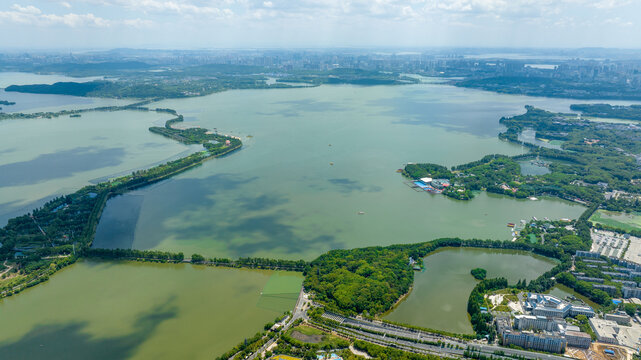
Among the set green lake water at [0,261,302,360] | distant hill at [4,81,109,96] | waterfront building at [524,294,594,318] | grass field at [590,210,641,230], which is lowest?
green lake water at [0,261,302,360]

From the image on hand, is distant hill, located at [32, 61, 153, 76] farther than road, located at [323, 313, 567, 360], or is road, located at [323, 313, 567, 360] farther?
distant hill, located at [32, 61, 153, 76]

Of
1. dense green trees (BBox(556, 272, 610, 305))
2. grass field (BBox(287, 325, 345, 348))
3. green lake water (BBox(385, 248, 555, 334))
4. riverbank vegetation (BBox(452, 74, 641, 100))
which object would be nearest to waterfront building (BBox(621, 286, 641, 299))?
dense green trees (BBox(556, 272, 610, 305))

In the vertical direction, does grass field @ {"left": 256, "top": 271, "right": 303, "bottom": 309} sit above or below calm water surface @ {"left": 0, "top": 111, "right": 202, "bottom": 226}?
below

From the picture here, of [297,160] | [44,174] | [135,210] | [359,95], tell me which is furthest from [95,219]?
[359,95]

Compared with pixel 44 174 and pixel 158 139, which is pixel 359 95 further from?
pixel 44 174

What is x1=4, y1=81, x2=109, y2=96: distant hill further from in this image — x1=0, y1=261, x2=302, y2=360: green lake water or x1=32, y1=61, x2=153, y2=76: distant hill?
x1=0, y1=261, x2=302, y2=360: green lake water

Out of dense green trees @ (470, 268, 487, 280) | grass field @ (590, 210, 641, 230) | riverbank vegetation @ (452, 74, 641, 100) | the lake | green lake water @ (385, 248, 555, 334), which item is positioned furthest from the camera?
riverbank vegetation @ (452, 74, 641, 100)

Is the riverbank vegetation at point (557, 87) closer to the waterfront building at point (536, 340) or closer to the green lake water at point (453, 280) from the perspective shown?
the green lake water at point (453, 280)
